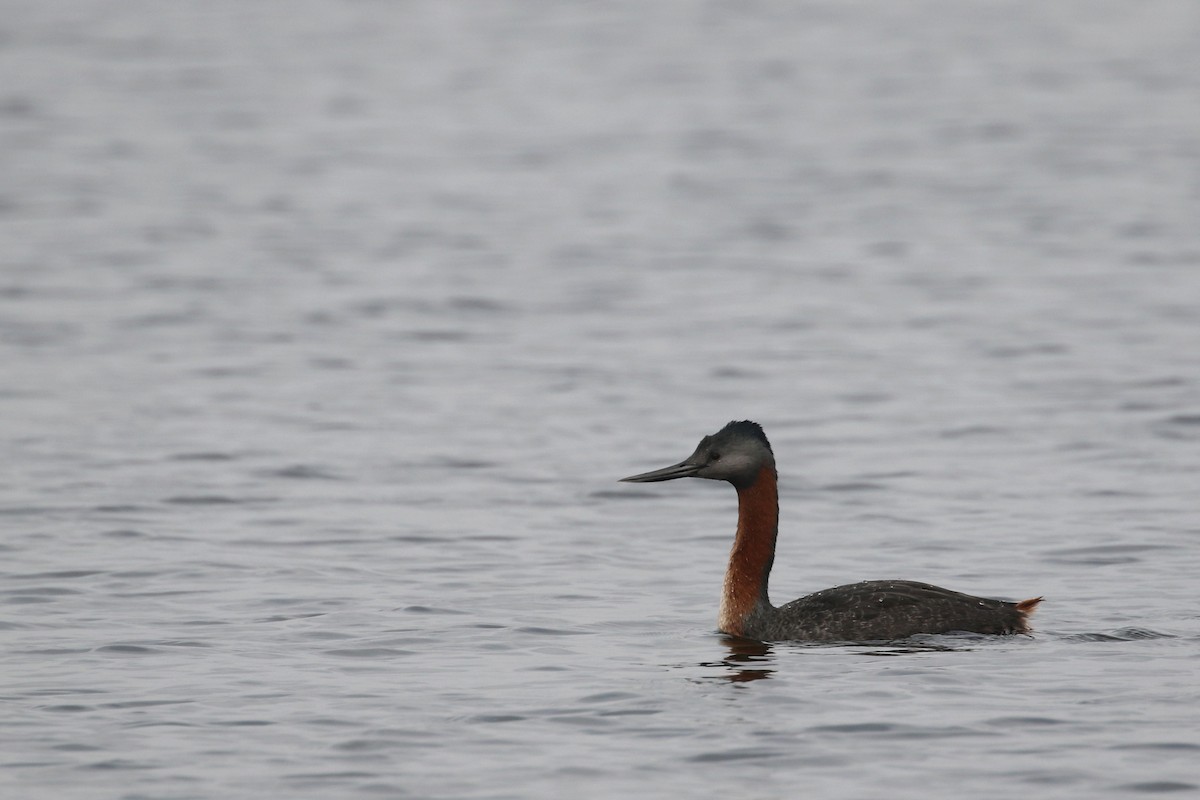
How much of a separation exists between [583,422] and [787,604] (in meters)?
6.53

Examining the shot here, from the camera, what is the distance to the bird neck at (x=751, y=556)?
11.6 meters

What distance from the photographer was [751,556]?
38.8 feet

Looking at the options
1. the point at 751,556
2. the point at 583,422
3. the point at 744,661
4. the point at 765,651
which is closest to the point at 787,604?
the point at 751,556

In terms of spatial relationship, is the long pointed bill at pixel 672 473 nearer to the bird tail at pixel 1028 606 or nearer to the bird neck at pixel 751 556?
→ the bird neck at pixel 751 556

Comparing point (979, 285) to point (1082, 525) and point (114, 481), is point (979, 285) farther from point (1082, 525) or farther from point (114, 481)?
point (114, 481)

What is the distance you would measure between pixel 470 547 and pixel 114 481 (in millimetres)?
3365

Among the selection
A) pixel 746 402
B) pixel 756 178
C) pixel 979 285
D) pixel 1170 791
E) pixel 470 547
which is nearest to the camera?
pixel 1170 791

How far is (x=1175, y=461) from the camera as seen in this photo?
53.1 feet

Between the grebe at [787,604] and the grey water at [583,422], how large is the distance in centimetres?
14

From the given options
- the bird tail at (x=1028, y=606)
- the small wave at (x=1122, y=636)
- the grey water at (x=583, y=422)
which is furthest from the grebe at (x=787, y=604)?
the small wave at (x=1122, y=636)

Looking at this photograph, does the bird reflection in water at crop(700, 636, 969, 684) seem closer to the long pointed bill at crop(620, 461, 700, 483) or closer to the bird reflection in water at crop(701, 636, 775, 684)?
the bird reflection in water at crop(701, 636, 775, 684)

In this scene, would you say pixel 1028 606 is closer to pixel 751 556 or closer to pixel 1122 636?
pixel 1122 636

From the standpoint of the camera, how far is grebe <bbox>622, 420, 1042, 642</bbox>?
11.2 m

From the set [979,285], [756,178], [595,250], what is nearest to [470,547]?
[979,285]
